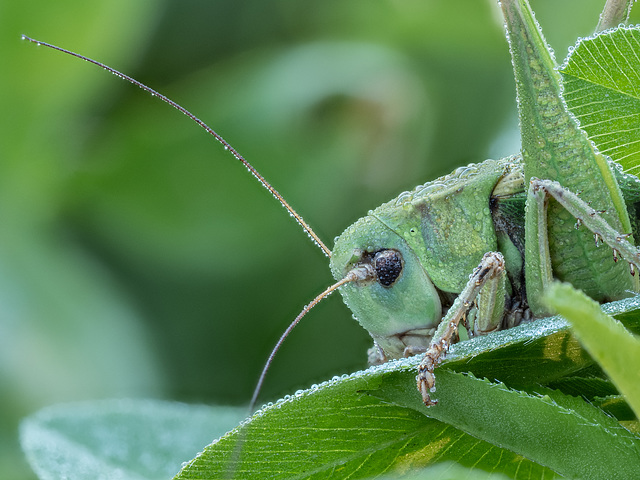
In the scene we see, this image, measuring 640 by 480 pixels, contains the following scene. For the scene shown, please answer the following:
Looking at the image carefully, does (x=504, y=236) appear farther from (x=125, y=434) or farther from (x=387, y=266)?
(x=125, y=434)

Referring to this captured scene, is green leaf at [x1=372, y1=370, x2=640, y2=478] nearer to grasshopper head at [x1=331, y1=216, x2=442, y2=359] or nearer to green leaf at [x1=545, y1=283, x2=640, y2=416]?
green leaf at [x1=545, y1=283, x2=640, y2=416]

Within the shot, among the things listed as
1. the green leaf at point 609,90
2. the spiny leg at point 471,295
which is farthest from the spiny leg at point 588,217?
the green leaf at point 609,90

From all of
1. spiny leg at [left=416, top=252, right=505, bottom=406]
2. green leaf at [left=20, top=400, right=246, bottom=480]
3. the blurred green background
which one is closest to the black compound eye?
spiny leg at [left=416, top=252, right=505, bottom=406]

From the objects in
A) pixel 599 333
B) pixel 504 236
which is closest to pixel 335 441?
pixel 599 333

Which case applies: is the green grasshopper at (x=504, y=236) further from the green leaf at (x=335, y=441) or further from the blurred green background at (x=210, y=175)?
the blurred green background at (x=210, y=175)

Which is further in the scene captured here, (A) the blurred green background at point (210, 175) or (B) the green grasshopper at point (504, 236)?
(A) the blurred green background at point (210, 175)
